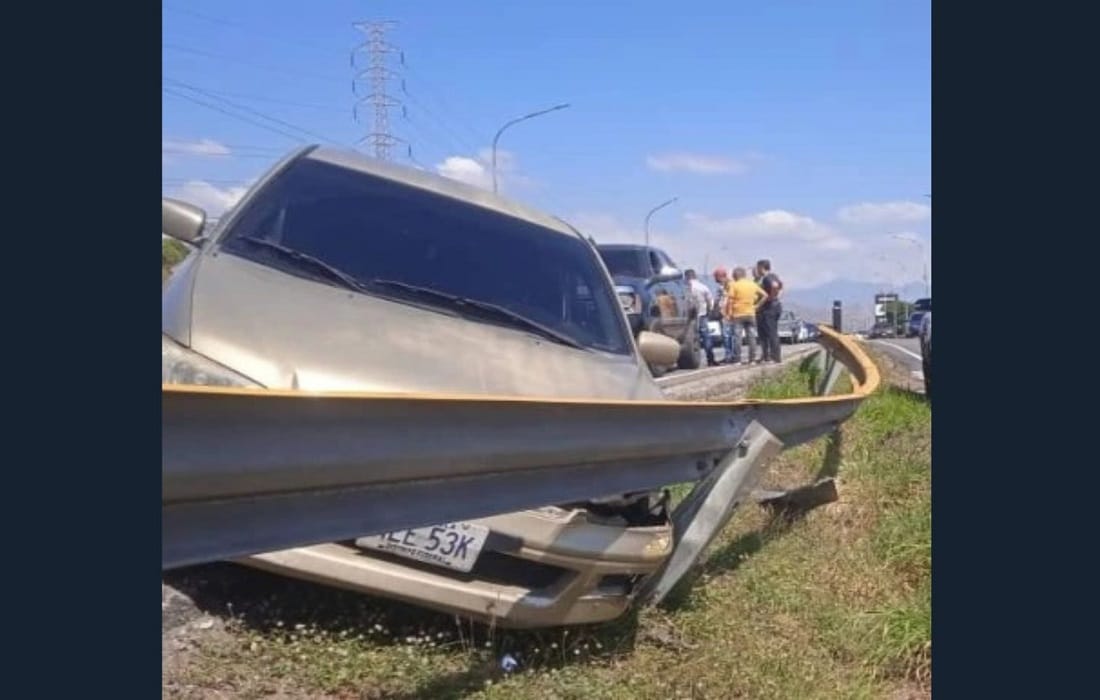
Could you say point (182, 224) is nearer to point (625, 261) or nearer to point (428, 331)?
point (428, 331)

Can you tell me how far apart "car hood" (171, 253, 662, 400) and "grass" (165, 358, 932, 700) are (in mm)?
912

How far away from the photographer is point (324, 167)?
5715 mm

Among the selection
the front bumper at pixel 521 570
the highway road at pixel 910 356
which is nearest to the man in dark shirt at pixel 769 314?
the highway road at pixel 910 356

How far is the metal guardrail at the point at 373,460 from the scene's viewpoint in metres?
2.29

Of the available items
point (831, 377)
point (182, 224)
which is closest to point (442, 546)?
point (182, 224)

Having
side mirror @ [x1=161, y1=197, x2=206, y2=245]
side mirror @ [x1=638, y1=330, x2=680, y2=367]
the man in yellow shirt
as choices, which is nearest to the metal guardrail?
side mirror @ [x1=638, y1=330, x2=680, y2=367]

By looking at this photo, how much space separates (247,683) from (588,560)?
1.21m

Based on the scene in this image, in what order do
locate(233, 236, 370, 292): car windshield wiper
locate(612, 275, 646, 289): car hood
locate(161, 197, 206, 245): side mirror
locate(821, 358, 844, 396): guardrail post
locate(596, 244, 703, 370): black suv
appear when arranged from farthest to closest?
locate(612, 275, 646, 289): car hood, locate(596, 244, 703, 370): black suv, locate(821, 358, 844, 396): guardrail post, locate(161, 197, 206, 245): side mirror, locate(233, 236, 370, 292): car windshield wiper

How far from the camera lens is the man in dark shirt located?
16609 millimetres

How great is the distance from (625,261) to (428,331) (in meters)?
13.3

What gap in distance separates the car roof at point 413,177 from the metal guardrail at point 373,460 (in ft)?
7.23

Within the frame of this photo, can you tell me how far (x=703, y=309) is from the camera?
19.3 metres

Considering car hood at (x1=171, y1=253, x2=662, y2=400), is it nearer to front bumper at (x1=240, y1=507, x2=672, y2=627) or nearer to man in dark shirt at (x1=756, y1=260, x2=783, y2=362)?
front bumper at (x1=240, y1=507, x2=672, y2=627)

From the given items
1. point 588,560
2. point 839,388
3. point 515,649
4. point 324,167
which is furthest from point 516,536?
point 839,388
